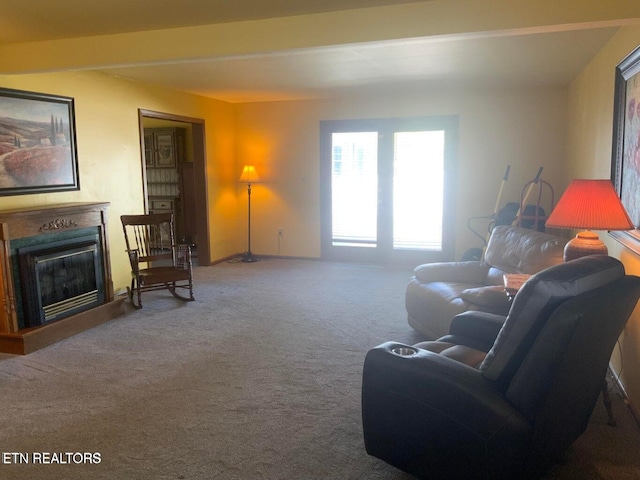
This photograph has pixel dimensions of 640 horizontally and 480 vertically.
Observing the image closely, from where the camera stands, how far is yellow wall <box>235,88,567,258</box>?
6375mm

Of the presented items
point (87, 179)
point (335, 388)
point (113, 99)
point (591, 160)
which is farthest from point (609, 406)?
point (113, 99)

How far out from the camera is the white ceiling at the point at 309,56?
307cm

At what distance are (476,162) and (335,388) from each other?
442 cm

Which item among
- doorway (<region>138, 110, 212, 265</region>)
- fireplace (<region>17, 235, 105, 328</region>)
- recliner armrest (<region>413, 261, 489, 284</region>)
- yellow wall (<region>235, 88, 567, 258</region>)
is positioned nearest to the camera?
fireplace (<region>17, 235, 105, 328</region>)

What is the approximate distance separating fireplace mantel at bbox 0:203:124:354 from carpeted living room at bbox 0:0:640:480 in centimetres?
2

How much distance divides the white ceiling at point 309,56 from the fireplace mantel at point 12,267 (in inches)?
53.2

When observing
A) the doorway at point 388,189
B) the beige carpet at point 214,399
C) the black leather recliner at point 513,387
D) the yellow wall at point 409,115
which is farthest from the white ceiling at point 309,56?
the beige carpet at point 214,399

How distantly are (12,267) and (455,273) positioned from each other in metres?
3.54

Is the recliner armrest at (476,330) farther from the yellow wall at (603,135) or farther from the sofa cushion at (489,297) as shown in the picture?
the yellow wall at (603,135)

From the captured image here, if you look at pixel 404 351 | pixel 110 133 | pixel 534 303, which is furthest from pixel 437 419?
pixel 110 133

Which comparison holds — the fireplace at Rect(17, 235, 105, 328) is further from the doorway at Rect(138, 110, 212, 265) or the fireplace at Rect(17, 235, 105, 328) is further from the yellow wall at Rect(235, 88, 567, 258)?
the yellow wall at Rect(235, 88, 567, 258)

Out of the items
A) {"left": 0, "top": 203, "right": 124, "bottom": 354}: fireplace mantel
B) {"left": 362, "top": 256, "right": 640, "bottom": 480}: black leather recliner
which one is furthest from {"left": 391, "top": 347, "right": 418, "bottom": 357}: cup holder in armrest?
{"left": 0, "top": 203, "right": 124, "bottom": 354}: fireplace mantel

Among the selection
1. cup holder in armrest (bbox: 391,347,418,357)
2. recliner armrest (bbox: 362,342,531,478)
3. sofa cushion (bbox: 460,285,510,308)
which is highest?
cup holder in armrest (bbox: 391,347,418,357)

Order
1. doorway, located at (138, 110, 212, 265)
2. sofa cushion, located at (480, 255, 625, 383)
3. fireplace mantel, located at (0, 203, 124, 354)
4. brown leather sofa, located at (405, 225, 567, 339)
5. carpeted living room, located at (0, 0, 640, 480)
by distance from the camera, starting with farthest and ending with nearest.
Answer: doorway, located at (138, 110, 212, 265)
fireplace mantel, located at (0, 203, 124, 354)
brown leather sofa, located at (405, 225, 567, 339)
carpeted living room, located at (0, 0, 640, 480)
sofa cushion, located at (480, 255, 625, 383)
